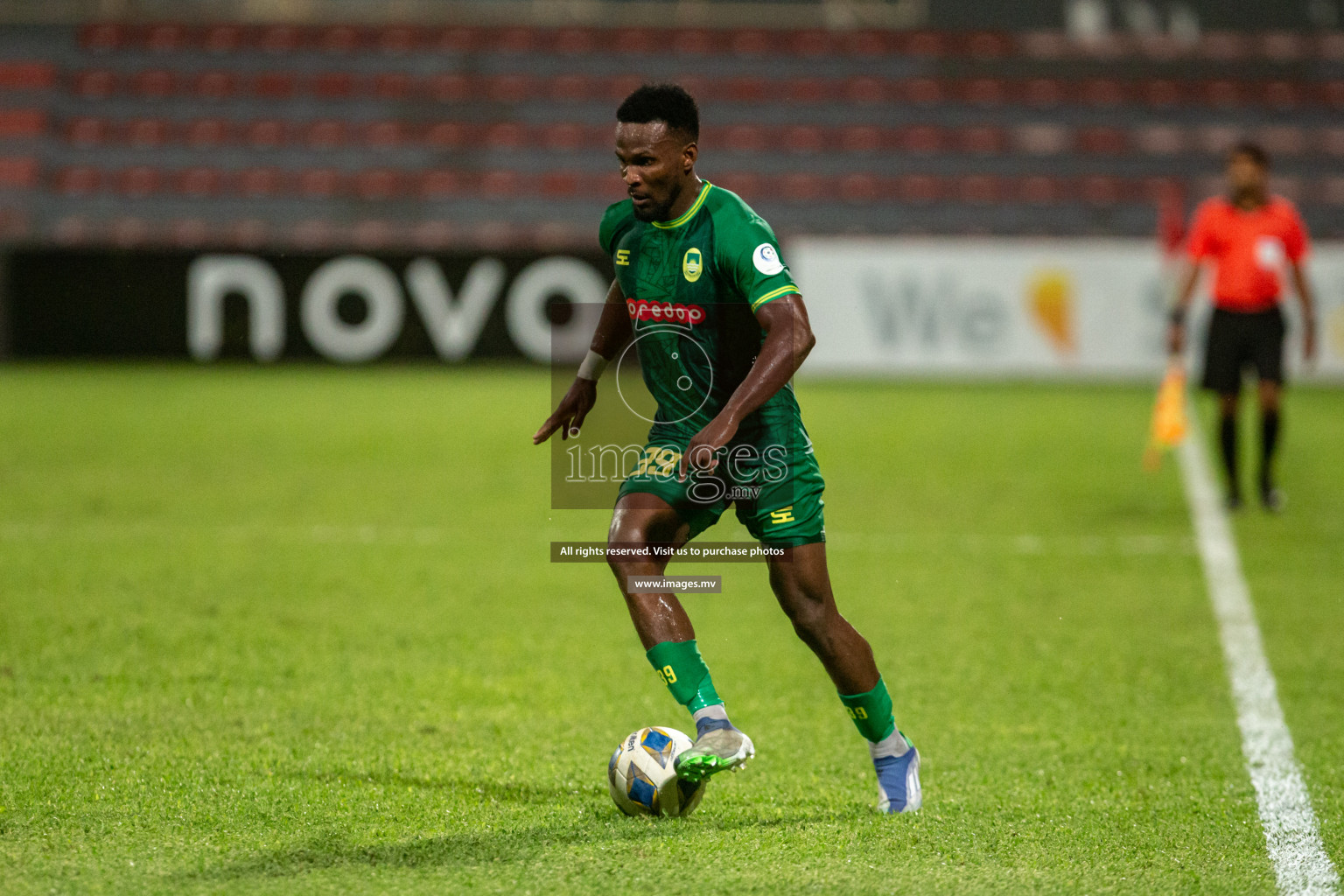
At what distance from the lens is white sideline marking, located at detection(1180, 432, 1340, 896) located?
3611mm

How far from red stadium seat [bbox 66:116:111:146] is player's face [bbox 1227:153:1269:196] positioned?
663 inches

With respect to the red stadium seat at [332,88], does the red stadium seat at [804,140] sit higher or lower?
lower

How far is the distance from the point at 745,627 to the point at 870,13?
16.3m

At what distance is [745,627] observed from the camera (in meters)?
6.50

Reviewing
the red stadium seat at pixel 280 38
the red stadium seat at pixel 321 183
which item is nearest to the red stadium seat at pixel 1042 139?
the red stadium seat at pixel 321 183

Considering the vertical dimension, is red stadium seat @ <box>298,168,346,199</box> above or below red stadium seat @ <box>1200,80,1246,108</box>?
below

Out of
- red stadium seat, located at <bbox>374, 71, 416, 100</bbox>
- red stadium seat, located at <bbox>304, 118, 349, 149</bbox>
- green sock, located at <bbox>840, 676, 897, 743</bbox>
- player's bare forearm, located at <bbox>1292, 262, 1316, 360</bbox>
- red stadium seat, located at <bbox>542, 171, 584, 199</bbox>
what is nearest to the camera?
green sock, located at <bbox>840, 676, 897, 743</bbox>

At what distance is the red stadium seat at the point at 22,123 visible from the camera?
857 inches

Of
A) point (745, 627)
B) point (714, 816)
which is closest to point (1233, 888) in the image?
point (714, 816)

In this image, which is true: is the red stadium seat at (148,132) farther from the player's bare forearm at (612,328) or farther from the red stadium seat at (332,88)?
the player's bare forearm at (612,328)

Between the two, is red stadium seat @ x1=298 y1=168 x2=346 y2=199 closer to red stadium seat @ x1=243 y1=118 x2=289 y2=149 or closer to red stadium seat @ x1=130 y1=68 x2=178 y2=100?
red stadium seat @ x1=243 y1=118 x2=289 y2=149

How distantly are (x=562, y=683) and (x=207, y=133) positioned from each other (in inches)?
716

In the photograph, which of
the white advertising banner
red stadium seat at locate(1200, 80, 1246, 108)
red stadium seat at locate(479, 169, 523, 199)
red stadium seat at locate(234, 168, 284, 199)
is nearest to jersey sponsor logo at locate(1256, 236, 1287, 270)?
the white advertising banner

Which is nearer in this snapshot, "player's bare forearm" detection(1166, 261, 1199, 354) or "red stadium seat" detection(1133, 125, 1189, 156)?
"player's bare forearm" detection(1166, 261, 1199, 354)
